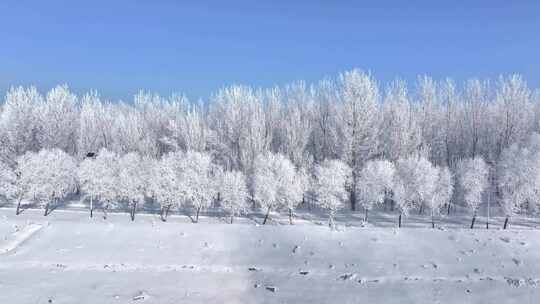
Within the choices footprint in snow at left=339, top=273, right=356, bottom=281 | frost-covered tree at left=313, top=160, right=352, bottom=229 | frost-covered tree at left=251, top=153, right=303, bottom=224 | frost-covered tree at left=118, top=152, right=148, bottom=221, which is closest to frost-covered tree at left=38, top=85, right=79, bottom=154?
frost-covered tree at left=118, top=152, right=148, bottom=221

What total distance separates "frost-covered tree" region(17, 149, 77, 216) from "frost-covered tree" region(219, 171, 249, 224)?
17.9m

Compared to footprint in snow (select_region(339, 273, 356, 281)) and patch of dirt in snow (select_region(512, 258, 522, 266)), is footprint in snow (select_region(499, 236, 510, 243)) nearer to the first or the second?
patch of dirt in snow (select_region(512, 258, 522, 266))

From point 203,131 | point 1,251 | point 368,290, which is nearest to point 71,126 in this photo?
point 203,131

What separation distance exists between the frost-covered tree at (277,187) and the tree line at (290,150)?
15 centimetres

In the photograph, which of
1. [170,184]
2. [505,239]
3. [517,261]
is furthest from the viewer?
[170,184]

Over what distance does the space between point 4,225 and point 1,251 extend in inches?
239

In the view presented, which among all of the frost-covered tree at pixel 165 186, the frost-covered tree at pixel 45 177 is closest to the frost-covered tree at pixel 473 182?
the frost-covered tree at pixel 165 186

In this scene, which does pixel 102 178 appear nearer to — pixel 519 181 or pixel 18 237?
pixel 18 237

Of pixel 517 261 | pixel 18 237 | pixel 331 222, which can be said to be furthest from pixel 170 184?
pixel 517 261

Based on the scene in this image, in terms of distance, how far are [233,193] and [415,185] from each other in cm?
1776

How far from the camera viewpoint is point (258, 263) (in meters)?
32.7

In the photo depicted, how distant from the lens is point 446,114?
6078 centimetres

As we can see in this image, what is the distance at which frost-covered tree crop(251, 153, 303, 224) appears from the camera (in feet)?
140

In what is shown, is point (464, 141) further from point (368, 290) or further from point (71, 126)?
point (71, 126)
